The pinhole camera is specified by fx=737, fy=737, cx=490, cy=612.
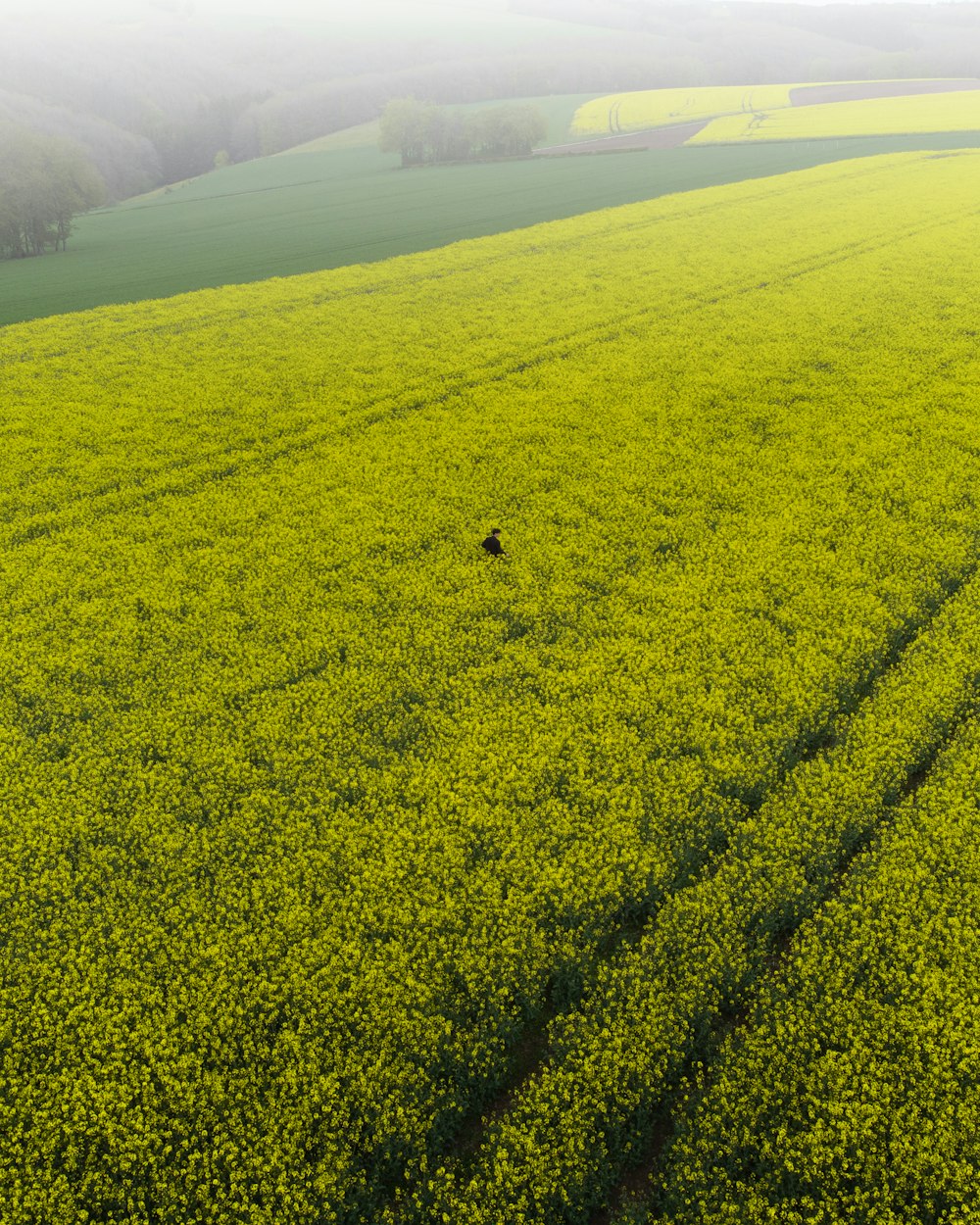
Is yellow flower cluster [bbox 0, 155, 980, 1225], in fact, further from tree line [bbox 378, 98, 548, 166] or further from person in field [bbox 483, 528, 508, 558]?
tree line [bbox 378, 98, 548, 166]

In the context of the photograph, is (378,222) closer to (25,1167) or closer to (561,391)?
(561,391)

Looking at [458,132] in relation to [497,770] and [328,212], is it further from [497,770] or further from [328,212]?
[497,770]

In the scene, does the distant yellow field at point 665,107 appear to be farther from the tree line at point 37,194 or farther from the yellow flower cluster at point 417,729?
the yellow flower cluster at point 417,729

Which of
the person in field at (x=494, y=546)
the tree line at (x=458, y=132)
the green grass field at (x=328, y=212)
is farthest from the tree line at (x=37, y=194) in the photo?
the person in field at (x=494, y=546)

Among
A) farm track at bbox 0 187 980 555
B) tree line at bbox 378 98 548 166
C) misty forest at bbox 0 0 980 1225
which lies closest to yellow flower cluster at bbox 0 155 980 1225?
misty forest at bbox 0 0 980 1225

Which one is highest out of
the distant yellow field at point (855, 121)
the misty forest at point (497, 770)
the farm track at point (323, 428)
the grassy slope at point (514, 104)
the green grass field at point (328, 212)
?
the grassy slope at point (514, 104)

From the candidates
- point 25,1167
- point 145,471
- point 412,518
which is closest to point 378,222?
point 145,471
